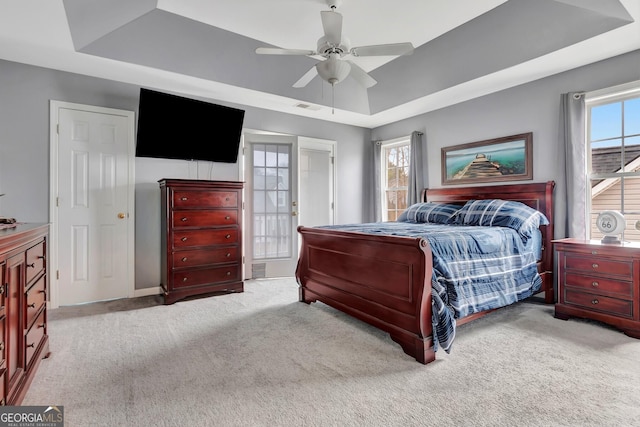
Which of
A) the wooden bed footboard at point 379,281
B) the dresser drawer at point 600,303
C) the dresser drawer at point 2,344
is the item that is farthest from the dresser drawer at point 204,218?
the dresser drawer at point 600,303

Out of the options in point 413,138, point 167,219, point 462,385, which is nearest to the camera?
point 462,385

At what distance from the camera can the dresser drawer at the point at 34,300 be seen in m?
1.72

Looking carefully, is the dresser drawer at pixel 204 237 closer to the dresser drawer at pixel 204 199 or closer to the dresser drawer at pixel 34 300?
the dresser drawer at pixel 204 199

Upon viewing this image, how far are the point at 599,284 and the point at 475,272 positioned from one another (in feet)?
3.77

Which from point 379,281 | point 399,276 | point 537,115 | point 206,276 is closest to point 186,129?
point 206,276

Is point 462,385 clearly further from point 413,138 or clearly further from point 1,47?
point 1,47

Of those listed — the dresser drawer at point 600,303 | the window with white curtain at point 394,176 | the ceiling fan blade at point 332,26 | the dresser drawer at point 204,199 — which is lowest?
the dresser drawer at point 600,303

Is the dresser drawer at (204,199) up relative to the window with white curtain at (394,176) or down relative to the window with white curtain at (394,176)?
down

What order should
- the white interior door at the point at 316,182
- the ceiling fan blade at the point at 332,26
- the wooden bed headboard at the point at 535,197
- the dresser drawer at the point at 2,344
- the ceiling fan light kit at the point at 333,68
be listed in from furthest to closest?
the white interior door at the point at 316,182
the wooden bed headboard at the point at 535,197
the ceiling fan light kit at the point at 333,68
the ceiling fan blade at the point at 332,26
the dresser drawer at the point at 2,344

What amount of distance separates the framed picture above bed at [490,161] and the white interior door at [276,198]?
6.69ft

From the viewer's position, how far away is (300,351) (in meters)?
2.31

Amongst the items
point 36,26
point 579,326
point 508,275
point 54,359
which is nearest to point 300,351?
point 54,359

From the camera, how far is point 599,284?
2.71m

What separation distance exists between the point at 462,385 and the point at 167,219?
10.2ft
